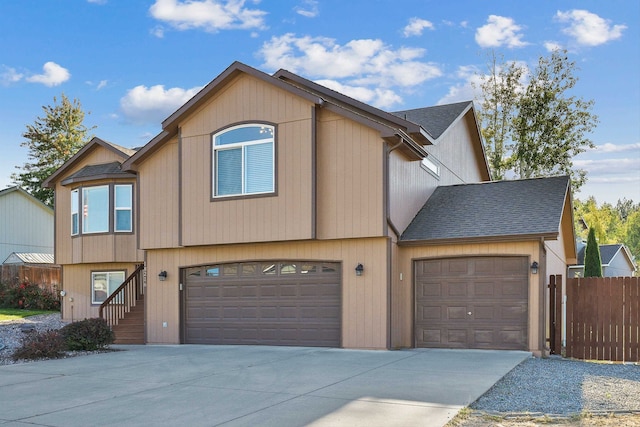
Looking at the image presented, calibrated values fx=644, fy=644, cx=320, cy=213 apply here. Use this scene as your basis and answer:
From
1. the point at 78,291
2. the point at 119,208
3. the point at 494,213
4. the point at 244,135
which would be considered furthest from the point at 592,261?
the point at 78,291

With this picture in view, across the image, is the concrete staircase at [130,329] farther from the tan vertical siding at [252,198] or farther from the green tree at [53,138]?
the green tree at [53,138]

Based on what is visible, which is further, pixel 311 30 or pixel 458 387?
pixel 311 30

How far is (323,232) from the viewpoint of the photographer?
50.1 ft

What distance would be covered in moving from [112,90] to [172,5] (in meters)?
11.6

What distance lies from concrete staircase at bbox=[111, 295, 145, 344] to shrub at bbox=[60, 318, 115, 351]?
115 inches

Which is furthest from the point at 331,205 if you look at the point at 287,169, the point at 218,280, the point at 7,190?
the point at 7,190

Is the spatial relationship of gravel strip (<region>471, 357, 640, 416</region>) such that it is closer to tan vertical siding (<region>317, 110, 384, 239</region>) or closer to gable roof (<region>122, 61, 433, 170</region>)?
tan vertical siding (<region>317, 110, 384, 239</region>)

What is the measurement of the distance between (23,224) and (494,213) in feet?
92.1

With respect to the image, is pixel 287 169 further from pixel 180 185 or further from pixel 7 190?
pixel 7 190

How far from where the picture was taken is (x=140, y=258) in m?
20.9

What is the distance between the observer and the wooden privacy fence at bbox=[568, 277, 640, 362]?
13516 millimetres

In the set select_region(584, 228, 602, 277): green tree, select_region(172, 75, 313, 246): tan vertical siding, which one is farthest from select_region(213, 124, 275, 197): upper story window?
select_region(584, 228, 602, 277): green tree

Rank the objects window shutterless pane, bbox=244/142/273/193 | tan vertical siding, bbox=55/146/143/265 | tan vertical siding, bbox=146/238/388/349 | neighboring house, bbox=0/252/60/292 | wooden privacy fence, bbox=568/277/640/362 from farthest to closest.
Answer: neighboring house, bbox=0/252/60/292 < tan vertical siding, bbox=55/146/143/265 < window shutterless pane, bbox=244/142/273/193 < tan vertical siding, bbox=146/238/388/349 < wooden privacy fence, bbox=568/277/640/362

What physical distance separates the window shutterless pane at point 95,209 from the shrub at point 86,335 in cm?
621
